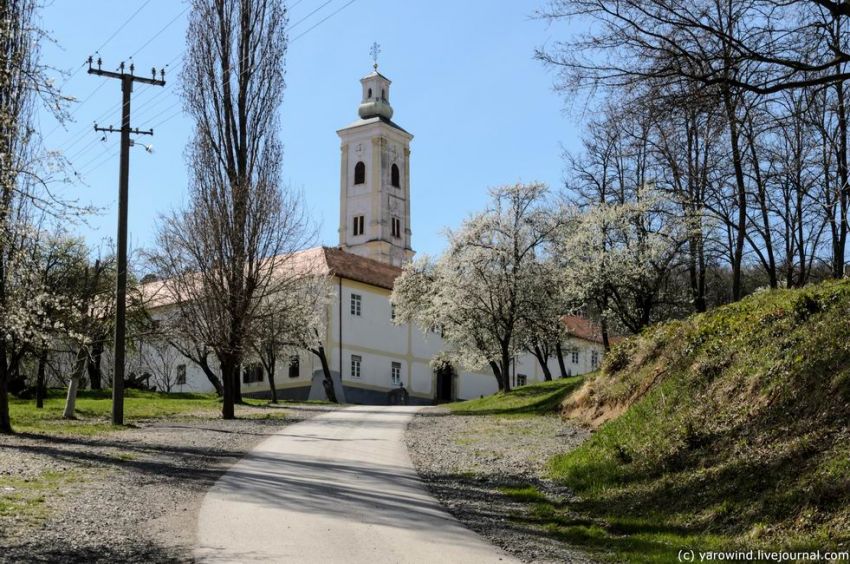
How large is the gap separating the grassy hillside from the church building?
3093 cm

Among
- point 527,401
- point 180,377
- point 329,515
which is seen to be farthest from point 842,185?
point 180,377

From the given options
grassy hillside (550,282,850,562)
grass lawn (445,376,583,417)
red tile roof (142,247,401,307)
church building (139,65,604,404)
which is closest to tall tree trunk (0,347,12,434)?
grassy hillside (550,282,850,562)

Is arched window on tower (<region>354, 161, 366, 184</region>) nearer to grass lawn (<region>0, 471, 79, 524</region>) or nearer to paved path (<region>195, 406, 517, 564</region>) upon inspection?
paved path (<region>195, 406, 517, 564</region>)

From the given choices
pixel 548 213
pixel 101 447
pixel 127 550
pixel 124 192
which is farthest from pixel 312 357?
pixel 127 550

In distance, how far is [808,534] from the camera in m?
7.86

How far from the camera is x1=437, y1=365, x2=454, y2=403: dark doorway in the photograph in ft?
207

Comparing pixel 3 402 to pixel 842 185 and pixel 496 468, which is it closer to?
pixel 496 468

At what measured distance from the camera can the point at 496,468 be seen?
15.7 metres

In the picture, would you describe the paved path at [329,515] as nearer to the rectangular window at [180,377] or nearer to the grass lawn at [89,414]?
the grass lawn at [89,414]

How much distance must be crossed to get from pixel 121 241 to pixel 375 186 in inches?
2296

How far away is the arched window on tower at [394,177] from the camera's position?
83.8m

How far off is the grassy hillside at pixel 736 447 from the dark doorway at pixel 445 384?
46223 millimetres

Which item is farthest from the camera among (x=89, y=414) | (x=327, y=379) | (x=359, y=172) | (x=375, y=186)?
(x=359, y=172)

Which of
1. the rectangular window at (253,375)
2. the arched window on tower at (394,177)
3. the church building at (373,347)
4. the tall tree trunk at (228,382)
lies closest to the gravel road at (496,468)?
the tall tree trunk at (228,382)
